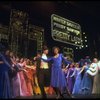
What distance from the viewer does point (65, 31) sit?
944 centimetres

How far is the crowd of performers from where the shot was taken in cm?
724

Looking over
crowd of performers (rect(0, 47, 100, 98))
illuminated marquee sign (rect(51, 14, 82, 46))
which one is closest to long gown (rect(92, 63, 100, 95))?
crowd of performers (rect(0, 47, 100, 98))

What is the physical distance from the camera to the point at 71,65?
9.09 m

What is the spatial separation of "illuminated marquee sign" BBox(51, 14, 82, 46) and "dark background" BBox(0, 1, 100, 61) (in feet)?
0.45

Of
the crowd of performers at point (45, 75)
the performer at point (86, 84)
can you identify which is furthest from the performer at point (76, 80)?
Result: the performer at point (86, 84)

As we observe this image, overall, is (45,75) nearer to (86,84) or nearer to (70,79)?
(70,79)

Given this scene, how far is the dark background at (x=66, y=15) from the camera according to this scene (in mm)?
8164

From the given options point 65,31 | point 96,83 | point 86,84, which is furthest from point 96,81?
point 65,31

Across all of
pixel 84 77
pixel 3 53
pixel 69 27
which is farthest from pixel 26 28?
pixel 84 77

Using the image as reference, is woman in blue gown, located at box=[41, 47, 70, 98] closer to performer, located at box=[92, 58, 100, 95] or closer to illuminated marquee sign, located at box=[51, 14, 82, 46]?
illuminated marquee sign, located at box=[51, 14, 82, 46]

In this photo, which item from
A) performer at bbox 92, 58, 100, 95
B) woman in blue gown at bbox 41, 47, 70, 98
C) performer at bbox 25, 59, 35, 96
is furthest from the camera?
performer at bbox 92, 58, 100, 95

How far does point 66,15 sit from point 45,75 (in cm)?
294

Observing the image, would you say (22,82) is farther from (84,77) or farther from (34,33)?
(84,77)

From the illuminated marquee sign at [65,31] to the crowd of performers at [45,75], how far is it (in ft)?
2.51
